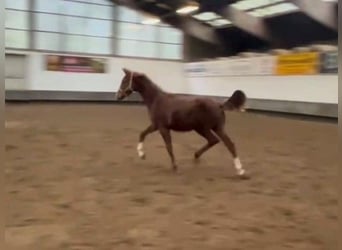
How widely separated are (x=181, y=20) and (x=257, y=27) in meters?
2.00

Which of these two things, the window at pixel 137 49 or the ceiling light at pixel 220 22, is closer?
the ceiling light at pixel 220 22

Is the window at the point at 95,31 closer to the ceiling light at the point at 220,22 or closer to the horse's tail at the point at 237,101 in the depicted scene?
the ceiling light at the point at 220,22

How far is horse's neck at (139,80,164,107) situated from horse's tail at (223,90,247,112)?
553 mm

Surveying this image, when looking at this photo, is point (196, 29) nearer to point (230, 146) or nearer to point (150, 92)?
point (150, 92)


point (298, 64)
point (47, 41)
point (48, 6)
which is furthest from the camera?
point (47, 41)

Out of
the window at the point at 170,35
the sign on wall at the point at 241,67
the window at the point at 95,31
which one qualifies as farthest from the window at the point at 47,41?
the sign on wall at the point at 241,67

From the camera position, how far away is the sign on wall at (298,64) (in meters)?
9.30

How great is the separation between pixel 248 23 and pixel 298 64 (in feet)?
13.0

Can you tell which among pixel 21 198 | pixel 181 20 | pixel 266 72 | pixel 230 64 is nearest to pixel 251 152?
pixel 21 198

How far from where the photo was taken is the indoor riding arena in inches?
84.4

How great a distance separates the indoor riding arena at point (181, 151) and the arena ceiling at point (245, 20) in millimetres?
60

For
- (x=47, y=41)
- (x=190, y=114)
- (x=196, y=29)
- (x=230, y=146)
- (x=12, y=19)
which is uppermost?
(x=196, y=29)

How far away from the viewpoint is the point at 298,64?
31.9ft

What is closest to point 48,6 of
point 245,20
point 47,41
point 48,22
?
point 48,22
